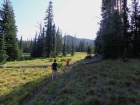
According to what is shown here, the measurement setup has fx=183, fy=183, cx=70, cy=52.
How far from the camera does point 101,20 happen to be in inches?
1649

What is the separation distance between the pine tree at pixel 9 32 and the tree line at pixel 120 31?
2361cm

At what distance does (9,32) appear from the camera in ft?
163

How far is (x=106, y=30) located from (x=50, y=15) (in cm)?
3937

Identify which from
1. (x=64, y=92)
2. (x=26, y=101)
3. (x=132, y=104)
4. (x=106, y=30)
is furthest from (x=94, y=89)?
(x=106, y=30)

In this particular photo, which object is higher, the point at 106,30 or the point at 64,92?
the point at 106,30

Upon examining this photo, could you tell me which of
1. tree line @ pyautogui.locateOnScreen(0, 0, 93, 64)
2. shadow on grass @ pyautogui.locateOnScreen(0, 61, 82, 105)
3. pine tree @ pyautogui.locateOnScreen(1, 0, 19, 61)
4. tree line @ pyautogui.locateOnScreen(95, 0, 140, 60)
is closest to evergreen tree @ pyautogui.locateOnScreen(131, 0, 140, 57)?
tree line @ pyautogui.locateOnScreen(95, 0, 140, 60)

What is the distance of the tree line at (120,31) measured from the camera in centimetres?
3344

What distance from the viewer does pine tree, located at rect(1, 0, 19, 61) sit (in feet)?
161

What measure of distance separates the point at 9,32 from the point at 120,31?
98.7 ft

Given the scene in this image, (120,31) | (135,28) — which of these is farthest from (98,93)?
(135,28)

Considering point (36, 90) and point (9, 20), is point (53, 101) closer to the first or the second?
point (36, 90)

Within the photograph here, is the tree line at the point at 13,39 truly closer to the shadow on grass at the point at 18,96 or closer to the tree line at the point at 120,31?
the tree line at the point at 120,31

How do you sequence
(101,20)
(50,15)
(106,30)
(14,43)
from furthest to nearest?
(50,15)
(14,43)
(101,20)
(106,30)

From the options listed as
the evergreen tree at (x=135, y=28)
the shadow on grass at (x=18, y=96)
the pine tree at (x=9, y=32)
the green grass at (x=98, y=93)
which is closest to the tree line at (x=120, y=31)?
the evergreen tree at (x=135, y=28)
